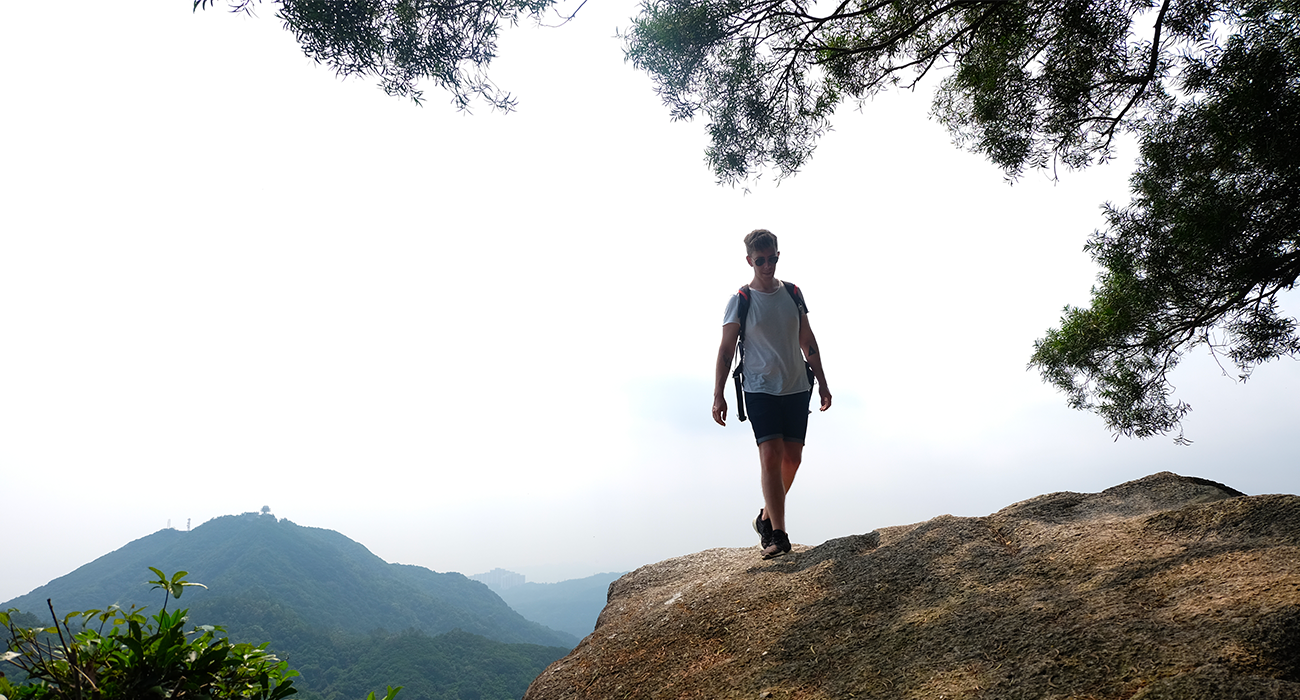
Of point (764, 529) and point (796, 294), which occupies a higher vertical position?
point (796, 294)

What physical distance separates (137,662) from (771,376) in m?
4.05

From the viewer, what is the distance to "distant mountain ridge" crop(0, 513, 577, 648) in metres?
124

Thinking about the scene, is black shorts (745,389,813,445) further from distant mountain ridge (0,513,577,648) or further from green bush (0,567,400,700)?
distant mountain ridge (0,513,577,648)

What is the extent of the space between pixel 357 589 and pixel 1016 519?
557 feet

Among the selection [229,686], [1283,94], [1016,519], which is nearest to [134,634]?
[229,686]

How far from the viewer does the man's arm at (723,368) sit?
16.8ft

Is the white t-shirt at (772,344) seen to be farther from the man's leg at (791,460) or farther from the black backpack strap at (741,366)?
the man's leg at (791,460)

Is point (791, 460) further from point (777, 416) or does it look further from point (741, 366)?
point (741, 366)

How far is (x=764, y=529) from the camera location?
17.3 feet

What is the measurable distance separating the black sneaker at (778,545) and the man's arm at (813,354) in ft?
3.85

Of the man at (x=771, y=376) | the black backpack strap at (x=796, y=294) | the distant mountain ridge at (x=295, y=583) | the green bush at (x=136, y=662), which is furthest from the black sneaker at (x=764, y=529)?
the distant mountain ridge at (x=295, y=583)

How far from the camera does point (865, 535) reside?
489 cm

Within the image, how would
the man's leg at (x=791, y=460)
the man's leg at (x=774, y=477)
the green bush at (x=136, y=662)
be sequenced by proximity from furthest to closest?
the man's leg at (x=791, y=460) < the man's leg at (x=774, y=477) < the green bush at (x=136, y=662)

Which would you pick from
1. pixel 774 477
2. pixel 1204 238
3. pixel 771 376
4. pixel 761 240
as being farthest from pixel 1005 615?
pixel 1204 238
